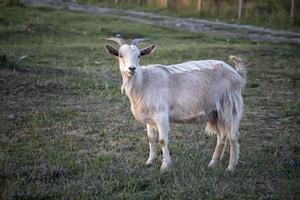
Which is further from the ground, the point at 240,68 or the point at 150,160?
the point at 240,68

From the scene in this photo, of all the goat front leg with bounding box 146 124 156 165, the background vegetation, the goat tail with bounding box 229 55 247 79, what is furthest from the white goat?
the background vegetation

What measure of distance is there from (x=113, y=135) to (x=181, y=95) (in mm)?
1851

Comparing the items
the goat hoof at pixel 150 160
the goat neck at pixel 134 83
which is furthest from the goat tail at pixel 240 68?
the goat hoof at pixel 150 160

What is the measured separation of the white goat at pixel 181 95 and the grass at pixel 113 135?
43cm

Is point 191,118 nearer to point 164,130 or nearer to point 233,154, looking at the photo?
point 164,130

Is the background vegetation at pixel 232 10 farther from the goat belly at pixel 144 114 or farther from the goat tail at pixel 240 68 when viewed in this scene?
the goat belly at pixel 144 114

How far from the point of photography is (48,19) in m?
26.6

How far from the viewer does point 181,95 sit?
8336mm

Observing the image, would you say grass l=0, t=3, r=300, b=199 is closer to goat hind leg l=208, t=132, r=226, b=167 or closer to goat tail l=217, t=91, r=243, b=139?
goat hind leg l=208, t=132, r=226, b=167

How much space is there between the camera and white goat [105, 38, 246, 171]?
8133mm

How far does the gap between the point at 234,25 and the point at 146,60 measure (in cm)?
932

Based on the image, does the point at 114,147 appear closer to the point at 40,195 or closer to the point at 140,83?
the point at 140,83

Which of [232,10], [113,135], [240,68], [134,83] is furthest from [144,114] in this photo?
[232,10]

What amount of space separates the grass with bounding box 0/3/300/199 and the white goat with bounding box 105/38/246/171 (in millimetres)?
431
